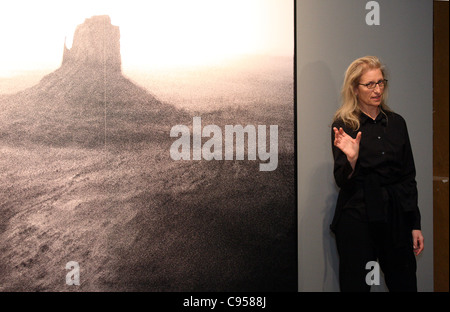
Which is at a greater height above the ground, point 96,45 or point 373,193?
point 96,45

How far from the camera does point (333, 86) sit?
8.90ft

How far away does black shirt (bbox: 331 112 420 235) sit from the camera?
7.38ft

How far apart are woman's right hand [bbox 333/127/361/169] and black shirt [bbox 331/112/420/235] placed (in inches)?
1.5

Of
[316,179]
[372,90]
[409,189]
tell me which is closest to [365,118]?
[372,90]

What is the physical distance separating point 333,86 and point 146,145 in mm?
1222

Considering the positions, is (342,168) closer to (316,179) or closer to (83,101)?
(316,179)

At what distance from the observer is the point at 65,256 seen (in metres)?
2.65

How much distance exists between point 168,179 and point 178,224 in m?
0.29

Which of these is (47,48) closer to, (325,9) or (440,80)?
(325,9)

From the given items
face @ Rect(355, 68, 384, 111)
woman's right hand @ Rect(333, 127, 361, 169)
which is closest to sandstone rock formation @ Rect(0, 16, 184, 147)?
woman's right hand @ Rect(333, 127, 361, 169)

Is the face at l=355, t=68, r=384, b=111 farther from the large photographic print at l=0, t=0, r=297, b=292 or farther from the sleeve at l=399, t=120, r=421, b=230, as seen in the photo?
the large photographic print at l=0, t=0, r=297, b=292

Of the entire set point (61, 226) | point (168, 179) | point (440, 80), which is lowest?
point (61, 226)

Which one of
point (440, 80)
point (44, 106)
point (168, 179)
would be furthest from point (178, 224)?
point (440, 80)
